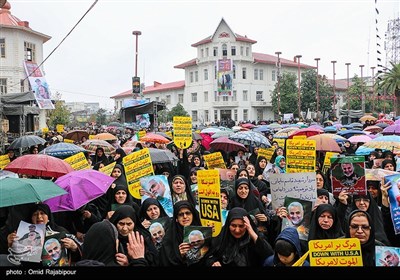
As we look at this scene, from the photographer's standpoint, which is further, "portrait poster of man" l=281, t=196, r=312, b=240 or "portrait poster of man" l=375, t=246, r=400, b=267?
Answer: "portrait poster of man" l=281, t=196, r=312, b=240

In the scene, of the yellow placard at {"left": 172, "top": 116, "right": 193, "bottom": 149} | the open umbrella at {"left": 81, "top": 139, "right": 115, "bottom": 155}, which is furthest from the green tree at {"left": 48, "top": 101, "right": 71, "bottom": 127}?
the yellow placard at {"left": 172, "top": 116, "right": 193, "bottom": 149}

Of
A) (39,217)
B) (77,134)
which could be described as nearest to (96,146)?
(77,134)

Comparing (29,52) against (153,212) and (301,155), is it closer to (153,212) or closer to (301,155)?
(301,155)

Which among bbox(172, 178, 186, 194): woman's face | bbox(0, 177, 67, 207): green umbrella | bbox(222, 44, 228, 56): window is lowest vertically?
bbox(172, 178, 186, 194): woman's face

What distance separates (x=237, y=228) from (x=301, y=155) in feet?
9.55

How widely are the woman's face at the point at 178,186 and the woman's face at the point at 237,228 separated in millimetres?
1796

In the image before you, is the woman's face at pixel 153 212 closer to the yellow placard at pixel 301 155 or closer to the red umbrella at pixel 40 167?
the red umbrella at pixel 40 167

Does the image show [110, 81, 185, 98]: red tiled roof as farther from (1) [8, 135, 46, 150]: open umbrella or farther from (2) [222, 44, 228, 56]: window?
(1) [8, 135, 46, 150]: open umbrella

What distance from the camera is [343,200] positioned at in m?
4.34

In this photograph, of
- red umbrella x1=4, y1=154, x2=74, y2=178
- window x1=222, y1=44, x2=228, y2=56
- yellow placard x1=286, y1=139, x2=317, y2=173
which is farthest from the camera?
window x1=222, y1=44, x2=228, y2=56

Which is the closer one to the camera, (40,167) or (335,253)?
(335,253)

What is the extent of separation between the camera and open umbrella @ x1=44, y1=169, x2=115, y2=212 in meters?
4.26

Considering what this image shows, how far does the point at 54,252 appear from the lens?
2.82 metres

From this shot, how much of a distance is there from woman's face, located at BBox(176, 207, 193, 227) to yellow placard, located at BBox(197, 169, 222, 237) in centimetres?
14
